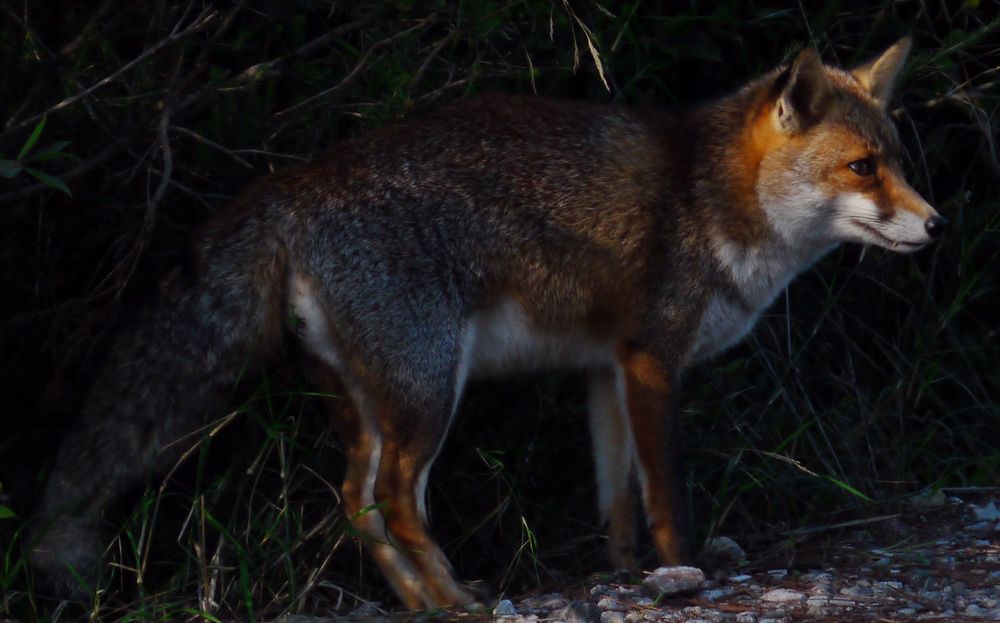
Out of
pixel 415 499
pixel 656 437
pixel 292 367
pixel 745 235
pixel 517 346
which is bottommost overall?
pixel 415 499

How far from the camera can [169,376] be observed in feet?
13.5

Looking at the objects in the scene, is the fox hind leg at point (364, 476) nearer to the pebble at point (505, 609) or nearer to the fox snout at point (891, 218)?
the pebble at point (505, 609)

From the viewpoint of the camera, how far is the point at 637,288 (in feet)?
14.8

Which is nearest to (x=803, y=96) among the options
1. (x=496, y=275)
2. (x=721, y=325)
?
(x=721, y=325)

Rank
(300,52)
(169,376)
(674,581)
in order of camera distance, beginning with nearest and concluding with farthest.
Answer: (674,581) → (169,376) → (300,52)

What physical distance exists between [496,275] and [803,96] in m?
1.28

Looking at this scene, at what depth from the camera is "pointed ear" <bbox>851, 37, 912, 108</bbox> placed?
4.95 m

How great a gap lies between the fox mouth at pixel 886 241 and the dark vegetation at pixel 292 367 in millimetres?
840

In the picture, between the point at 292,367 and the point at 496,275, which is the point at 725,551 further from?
the point at 292,367

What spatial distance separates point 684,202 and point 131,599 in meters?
2.29

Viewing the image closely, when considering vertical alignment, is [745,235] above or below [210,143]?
below

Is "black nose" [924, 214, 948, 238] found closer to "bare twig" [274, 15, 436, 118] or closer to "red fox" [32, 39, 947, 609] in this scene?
"red fox" [32, 39, 947, 609]

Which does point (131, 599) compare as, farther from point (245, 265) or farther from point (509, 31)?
point (509, 31)

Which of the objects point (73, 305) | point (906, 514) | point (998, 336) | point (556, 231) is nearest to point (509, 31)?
point (556, 231)
